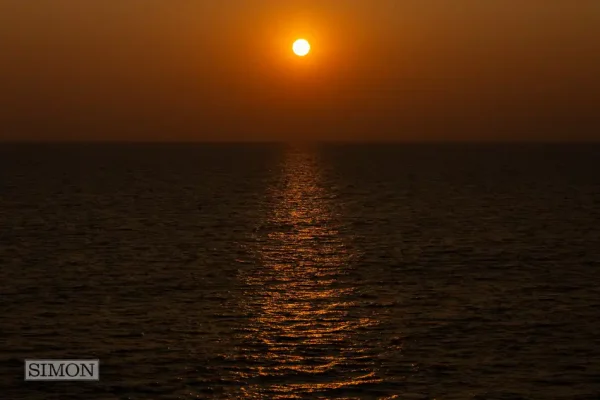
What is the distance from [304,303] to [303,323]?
5.18 m

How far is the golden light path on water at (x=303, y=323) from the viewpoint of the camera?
37188 millimetres

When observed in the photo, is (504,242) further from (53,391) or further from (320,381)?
(53,391)

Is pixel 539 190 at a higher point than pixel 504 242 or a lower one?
higher

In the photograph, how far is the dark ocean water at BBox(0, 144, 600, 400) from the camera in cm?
3728

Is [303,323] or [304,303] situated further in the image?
[304,303]

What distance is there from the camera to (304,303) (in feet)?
170

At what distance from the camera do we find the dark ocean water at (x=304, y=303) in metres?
37.3

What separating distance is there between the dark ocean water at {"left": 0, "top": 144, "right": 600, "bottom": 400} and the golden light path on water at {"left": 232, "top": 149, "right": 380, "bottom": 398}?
0.42 feet

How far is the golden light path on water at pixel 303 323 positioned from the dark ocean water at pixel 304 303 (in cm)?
13

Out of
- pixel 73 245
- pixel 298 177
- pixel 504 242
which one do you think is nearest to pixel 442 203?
pixel 504 242

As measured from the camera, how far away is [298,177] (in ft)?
652

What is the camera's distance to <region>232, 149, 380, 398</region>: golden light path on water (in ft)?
122

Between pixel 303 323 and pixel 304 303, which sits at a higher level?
pixel 304 303

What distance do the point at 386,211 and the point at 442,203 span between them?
14653mm
